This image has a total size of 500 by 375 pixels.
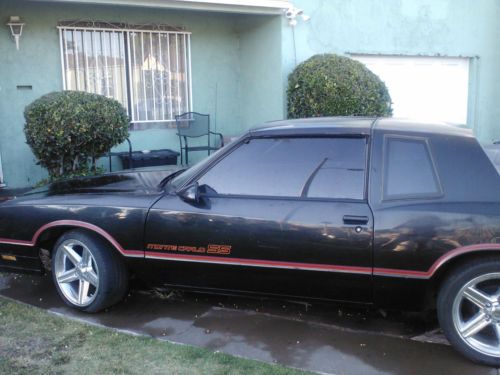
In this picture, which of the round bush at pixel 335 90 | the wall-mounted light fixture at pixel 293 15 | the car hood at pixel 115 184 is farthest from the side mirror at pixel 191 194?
the wall-mounted light fixture at pixel 293 15

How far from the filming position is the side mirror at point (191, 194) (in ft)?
13.0

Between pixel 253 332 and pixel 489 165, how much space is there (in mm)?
2003

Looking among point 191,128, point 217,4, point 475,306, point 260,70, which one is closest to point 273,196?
point 475,306

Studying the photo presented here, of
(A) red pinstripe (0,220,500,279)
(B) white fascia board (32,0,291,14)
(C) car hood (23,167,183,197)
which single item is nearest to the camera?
(A) red pinstripe (0,220,500,279)

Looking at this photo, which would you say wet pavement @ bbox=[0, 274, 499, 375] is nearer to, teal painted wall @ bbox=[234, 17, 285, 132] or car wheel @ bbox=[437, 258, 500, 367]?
car wheel @ bbox=[437, 258, 500, 367]

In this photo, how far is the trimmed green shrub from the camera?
6.79m

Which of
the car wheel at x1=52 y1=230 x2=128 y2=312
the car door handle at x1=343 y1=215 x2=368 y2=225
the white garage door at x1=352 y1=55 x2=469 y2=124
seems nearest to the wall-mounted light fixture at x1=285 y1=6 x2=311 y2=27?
the white garage door at x1=352 y1=55 x2=469 y2=124

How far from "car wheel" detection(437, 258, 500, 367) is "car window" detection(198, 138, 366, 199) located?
82cm

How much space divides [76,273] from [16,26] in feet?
16.8

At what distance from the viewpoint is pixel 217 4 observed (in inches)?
327

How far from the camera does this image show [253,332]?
13.3ft

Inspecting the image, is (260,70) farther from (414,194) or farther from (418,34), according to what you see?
(414,194)

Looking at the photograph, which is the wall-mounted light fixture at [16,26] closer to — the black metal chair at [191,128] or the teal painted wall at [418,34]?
the black metal chair at [191,128]

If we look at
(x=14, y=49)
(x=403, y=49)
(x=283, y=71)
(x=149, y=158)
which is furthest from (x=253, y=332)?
(x=403, y=49)
